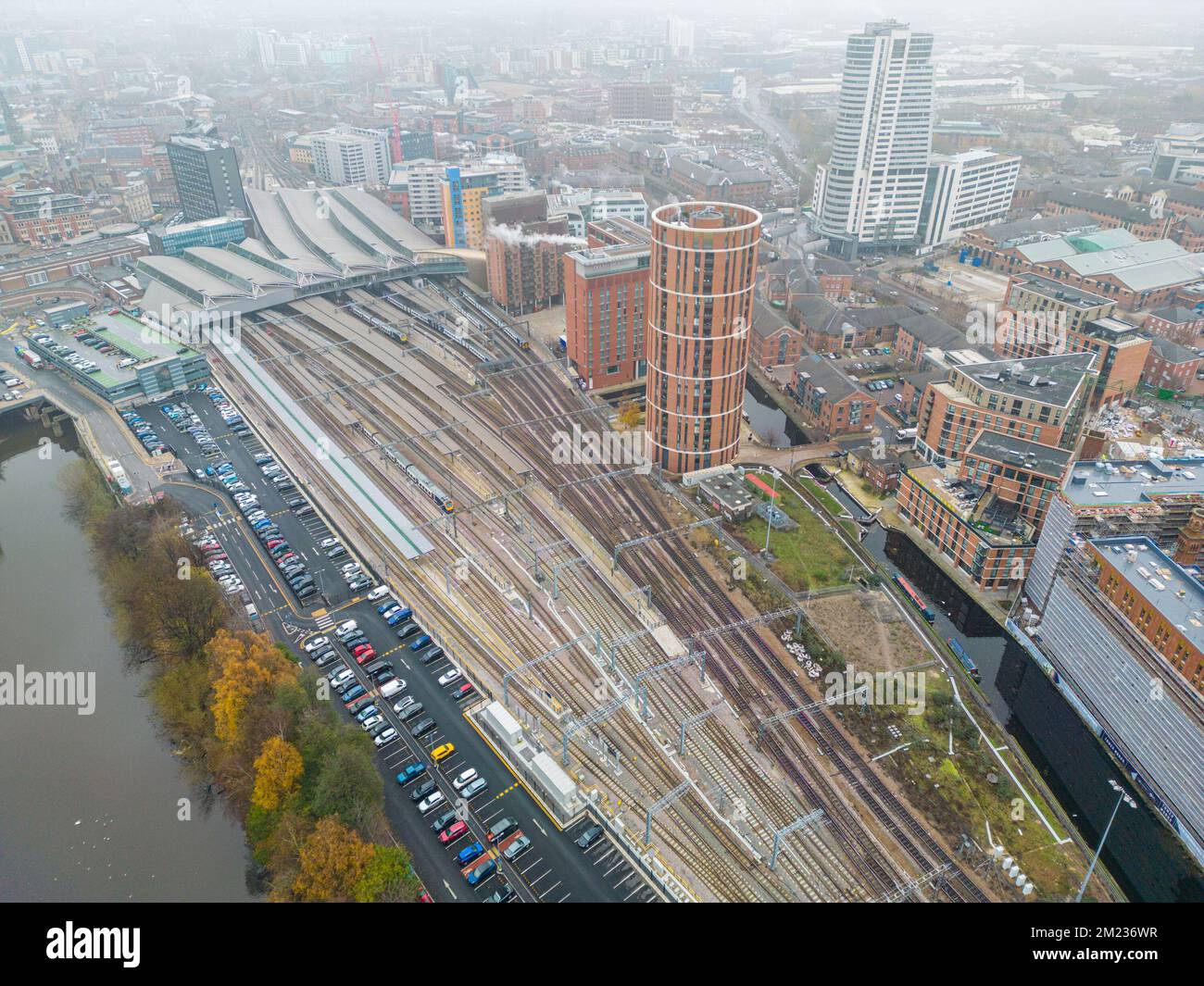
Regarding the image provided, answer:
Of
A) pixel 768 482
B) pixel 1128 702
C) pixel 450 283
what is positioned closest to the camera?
pixel 1128 702

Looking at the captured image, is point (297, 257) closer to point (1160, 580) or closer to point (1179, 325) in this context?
point (1160, 580)

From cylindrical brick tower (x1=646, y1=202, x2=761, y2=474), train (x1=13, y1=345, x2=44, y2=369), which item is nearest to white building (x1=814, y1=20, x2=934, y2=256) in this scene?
cylindrical brick tower (x1=646, y1=202, x2=761, y2=474)

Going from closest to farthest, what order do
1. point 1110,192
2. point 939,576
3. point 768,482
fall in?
point 939,576 < point 768,482 < point 1110,192

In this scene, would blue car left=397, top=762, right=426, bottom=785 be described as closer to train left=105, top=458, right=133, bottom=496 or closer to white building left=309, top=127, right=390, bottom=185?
train left=105, top=458, right=133, bottom=496

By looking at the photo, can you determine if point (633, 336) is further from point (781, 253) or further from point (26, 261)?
point (26, 261)
